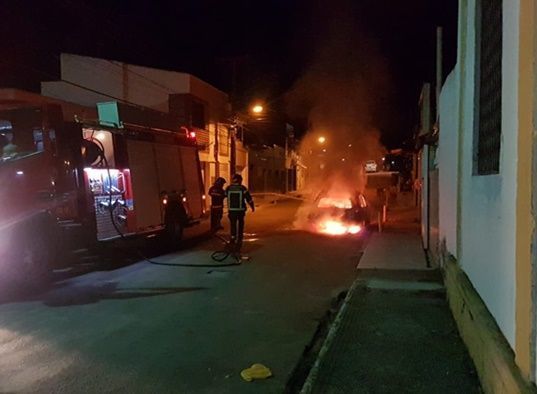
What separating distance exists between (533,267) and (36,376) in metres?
4.04

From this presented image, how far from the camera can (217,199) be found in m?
13.9

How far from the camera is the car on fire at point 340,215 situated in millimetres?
16516

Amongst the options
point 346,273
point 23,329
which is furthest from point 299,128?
point 23,329

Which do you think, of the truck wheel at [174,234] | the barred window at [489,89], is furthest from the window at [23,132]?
the barred window at [489,89]

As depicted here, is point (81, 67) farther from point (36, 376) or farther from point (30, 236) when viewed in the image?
point (36, 376)

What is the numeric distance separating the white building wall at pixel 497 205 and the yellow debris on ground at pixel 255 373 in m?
1.92

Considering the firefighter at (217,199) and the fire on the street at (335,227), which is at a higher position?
the firefighter at (217,199)

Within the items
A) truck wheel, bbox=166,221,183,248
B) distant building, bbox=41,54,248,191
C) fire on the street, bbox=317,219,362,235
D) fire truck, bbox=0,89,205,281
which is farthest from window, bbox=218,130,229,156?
fire truck, bbox=0,89,205,281

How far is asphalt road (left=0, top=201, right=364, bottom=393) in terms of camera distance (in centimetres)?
468

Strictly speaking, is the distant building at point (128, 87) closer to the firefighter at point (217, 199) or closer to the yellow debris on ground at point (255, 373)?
the firefighter at point (217, 199)

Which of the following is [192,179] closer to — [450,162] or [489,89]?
[450,162]

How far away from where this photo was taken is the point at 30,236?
8.78 m

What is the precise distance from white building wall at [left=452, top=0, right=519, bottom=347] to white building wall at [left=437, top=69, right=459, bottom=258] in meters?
0.93

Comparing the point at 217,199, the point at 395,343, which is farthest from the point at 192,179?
the point at 395,343
